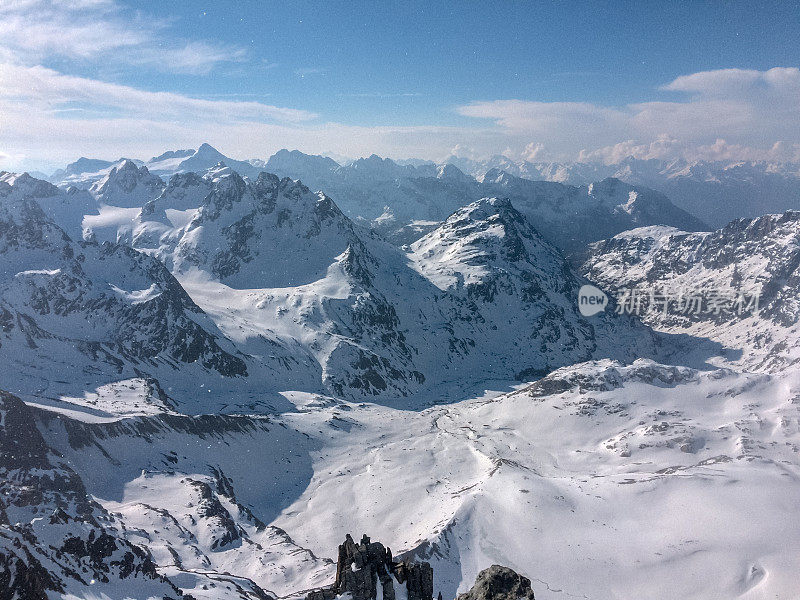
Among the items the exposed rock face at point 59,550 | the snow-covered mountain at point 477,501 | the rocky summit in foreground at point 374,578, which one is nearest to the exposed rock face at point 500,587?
the rocky summit in foreground at point 374,578

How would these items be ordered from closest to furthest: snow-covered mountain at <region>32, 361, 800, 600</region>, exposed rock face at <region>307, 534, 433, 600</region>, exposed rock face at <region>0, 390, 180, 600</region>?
exposed rock face at <region>307, 534, 433, 600</region>, exposed rock face at <region>0, 390, 180, 600</region>, snow-covered mountain at <region>32, 361, 800, 600</region>

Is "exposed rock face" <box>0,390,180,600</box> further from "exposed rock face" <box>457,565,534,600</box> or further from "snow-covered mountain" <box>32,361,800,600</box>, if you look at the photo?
"exposed rock face" <box>457,565,534,600</box>

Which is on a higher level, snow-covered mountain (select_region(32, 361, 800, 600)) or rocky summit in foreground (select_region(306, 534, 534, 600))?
rocky summit in foreground (select_region(306, 534, 534, 600))

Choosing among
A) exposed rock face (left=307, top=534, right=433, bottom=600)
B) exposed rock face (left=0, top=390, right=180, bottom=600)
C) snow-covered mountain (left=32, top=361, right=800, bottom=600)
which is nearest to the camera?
exposed rock face (left=307, top=534, right=433, bottom=600)

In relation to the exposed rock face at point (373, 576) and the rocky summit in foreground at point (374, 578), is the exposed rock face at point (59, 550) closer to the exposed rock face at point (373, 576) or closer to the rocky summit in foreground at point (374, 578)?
the rocky summit in foreground at point (374, 578)

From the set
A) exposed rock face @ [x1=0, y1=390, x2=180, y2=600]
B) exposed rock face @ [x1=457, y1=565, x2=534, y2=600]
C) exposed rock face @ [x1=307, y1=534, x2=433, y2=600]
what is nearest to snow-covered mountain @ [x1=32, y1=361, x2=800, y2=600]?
exposed rock face @ [x1=0, y1=390, x2=180, y2=600]

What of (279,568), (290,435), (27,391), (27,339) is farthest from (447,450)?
(27,339)

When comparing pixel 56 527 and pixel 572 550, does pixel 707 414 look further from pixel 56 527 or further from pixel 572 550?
pixel 56 527
